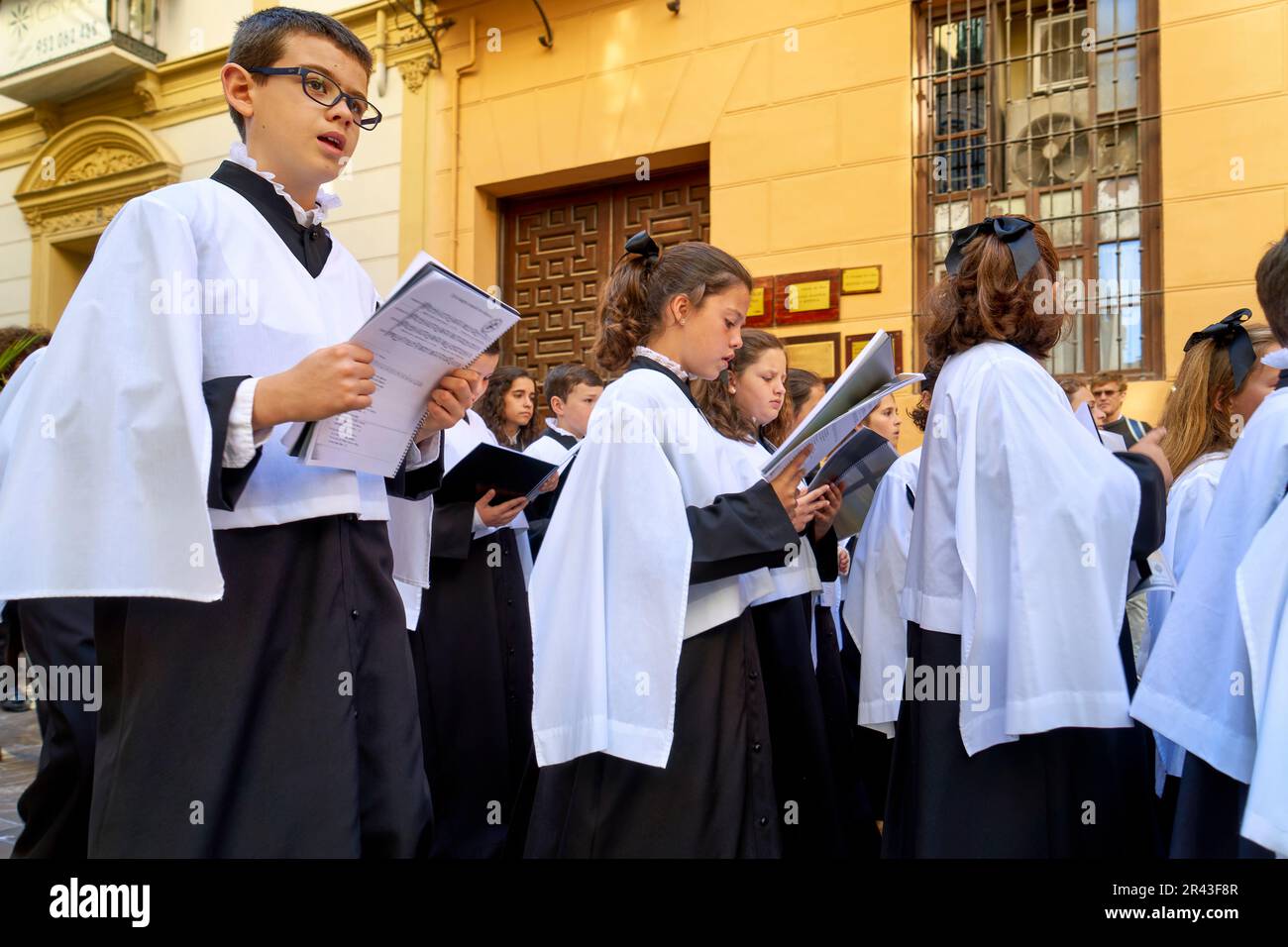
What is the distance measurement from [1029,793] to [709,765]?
Answer: 75cm

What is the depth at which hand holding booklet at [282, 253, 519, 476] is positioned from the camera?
6.24ft

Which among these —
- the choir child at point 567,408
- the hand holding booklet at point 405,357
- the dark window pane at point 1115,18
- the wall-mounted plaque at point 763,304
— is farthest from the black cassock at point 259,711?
the dark window pane at point 1115,18

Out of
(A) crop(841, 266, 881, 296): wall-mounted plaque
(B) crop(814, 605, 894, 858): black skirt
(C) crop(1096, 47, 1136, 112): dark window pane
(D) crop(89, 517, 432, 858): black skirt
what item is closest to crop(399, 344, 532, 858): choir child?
(B) crop(814, 605, 894, 858): black skirt

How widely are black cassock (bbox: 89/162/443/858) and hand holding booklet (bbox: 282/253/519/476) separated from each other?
0.12 m

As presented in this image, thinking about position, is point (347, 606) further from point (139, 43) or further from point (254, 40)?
point (139, 43)

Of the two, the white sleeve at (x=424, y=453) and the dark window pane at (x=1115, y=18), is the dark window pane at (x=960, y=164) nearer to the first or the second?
the dark window pane at (x=1115, y=18)

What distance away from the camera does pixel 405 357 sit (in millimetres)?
2035

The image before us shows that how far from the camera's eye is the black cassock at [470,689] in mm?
4145

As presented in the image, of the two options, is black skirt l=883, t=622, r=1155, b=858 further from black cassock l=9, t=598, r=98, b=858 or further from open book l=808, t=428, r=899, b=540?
black cassock l=9, t=598, r=98, b=858

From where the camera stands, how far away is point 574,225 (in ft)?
28.8

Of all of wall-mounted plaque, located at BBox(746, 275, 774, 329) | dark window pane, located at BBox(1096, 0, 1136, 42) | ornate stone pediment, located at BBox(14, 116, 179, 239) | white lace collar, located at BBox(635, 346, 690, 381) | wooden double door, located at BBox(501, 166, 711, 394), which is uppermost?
ornate stone pediment, located at BBox(14, 116, 179, 239)

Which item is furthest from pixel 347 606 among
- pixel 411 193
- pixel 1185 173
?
pixel 411 193

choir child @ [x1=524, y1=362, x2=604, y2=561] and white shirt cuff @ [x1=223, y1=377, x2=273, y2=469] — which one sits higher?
choir child @ [x1=524, y1=362, x2=604, y2=561]
